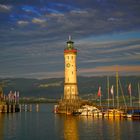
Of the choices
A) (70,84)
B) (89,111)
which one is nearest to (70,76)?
(70,84)

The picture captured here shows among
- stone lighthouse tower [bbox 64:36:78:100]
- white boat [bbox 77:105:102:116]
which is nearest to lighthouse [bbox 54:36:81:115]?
stone lighthouse tower [bbox 64:36:78:100]

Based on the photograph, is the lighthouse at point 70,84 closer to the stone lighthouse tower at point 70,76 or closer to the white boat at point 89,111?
the stone lighthouse tower at point 70,76

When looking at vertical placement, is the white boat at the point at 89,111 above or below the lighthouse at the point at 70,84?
below

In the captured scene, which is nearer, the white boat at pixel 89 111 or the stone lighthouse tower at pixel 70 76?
the white boat at pixel 89 111

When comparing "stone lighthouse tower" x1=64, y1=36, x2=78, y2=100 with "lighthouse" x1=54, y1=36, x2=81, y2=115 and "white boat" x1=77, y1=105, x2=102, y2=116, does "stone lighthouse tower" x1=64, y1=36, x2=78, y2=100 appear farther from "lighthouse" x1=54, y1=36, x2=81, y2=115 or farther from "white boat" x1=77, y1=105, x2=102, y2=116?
"white boat" x1=77, y1=105, x2=102, y2=116

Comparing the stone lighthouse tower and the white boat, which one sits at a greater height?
the stone lighthouse tower

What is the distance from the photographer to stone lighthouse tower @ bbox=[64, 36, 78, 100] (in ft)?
528

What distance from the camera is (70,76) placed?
528 feet

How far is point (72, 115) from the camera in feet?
492

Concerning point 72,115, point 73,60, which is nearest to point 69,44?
point 73,60

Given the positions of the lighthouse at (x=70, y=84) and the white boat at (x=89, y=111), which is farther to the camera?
the lighthouse at (x=70, y=84)

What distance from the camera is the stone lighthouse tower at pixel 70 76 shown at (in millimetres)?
160875

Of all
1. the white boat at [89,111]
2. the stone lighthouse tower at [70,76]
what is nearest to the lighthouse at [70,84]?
the stone lighthouse tower at [70,76]

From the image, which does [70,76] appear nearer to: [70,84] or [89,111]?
[70,84]
